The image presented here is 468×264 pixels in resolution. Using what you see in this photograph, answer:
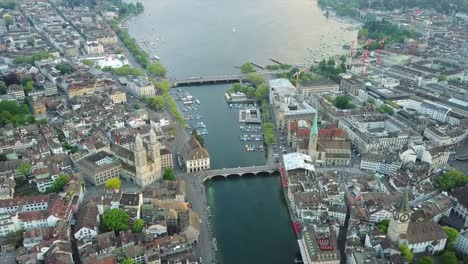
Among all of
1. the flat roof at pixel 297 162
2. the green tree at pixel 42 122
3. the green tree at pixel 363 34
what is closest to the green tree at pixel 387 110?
the flat roof at pixel 297 162

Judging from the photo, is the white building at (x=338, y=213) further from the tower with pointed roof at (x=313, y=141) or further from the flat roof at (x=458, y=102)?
the flat roof at (x=458, y=102)

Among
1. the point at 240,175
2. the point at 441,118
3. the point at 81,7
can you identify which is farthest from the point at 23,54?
the point at 441,118

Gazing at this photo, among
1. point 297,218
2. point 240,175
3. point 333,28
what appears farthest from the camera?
point 333,28

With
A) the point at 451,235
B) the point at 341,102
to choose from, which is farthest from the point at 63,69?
the point at 451,235

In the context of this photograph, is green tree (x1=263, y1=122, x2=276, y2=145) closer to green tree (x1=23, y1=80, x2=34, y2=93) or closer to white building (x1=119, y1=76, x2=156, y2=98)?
white building (x1=119, y1=76, x2=156, y2=98)

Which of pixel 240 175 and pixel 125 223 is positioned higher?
pixel 125 223

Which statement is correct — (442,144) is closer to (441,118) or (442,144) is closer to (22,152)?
(441,118)

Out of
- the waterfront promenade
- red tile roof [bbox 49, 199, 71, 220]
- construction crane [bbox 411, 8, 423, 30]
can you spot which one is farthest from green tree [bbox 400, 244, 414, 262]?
construction crane [bbox 411, 8, 423, 30]
